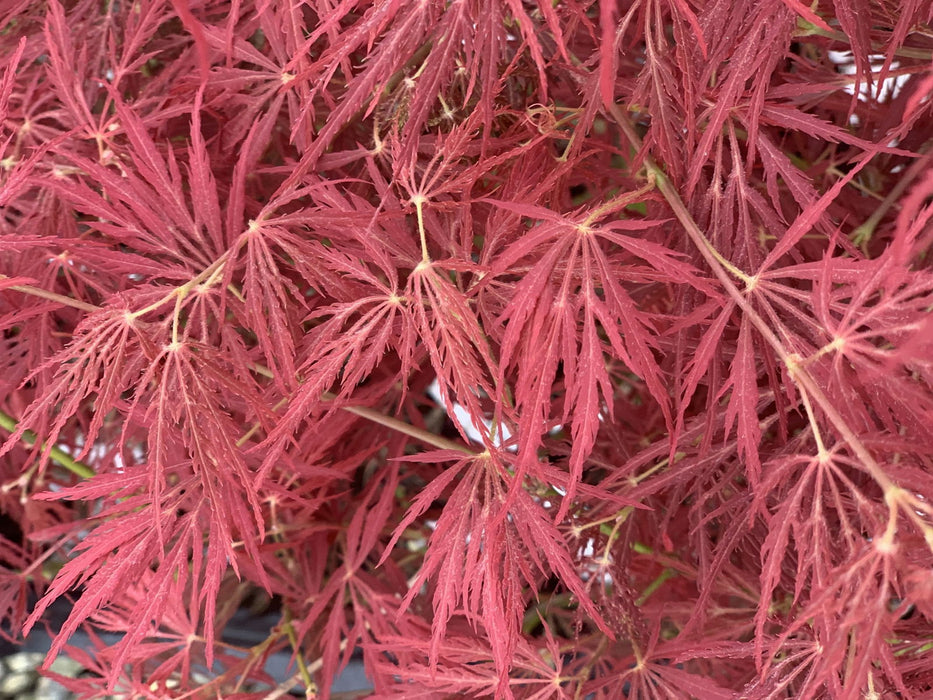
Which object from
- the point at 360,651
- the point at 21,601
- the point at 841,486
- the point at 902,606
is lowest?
the point at 360,651

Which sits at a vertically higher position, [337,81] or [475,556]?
[337,81]

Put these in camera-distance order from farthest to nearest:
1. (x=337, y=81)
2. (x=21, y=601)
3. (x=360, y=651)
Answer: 1. (x=360, y=651)
2. (x=21, y=601)
3. (x=337, y=81)

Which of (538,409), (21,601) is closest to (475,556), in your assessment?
(538,409)

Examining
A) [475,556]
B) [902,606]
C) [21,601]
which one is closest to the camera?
[902,606]

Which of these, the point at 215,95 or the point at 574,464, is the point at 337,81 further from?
the point at 574,464

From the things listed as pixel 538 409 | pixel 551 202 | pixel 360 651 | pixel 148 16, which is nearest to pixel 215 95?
pixel 148 16

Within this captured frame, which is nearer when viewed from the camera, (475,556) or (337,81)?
(475,556)
